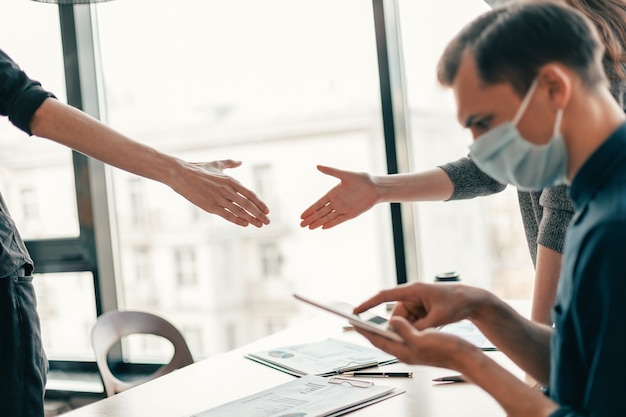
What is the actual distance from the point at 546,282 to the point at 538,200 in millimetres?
289

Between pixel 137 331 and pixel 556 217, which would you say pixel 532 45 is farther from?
pixel 137 331

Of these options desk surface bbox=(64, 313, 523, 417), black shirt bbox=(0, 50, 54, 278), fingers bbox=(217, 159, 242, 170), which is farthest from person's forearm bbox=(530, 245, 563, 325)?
black shirt bbox=(0, 50, 54, 278)

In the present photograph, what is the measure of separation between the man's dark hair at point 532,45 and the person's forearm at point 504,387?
0.40 m

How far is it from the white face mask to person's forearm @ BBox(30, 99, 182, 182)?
807 millimetres

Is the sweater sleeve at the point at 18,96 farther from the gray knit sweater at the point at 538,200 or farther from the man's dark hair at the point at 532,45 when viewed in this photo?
the gray knit sweater at the point at 538,200

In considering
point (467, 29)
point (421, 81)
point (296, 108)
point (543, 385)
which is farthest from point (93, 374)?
point (467, 29)

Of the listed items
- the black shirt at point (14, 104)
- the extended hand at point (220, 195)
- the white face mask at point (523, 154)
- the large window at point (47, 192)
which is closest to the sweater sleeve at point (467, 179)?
→ the extended hand at point (220, 195)

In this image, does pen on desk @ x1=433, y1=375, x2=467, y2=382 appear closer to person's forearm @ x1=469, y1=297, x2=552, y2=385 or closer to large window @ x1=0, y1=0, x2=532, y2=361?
person's forearm @ x1=469, y1=297, x2=552, y2=385

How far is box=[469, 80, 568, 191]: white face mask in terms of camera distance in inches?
38.2

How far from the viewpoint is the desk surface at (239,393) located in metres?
1.32

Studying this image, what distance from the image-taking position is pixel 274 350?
189 cm

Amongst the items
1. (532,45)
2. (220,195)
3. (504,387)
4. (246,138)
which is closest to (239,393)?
(220,195)

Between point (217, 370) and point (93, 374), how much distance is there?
193cm

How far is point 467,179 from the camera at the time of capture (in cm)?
195
